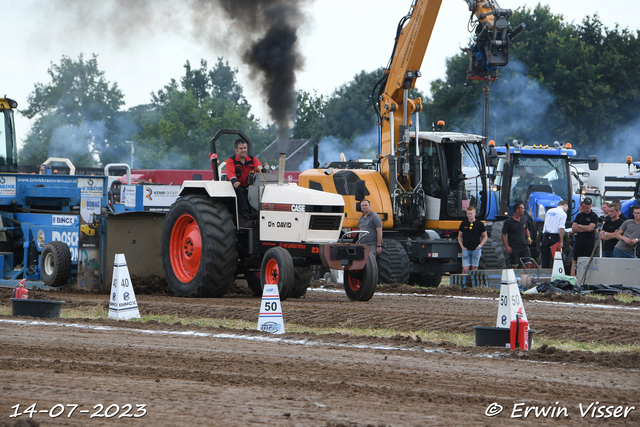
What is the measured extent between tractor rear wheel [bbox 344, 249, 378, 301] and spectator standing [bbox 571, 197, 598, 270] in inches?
209

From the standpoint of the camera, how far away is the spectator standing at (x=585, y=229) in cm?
1508

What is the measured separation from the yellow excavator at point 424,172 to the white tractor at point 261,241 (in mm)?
3378

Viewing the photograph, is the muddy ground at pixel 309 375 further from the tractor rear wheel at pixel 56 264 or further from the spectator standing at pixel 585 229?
the spectator standing at pixel 585 229

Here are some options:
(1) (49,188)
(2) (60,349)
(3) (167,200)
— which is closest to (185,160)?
(3) (167,200)

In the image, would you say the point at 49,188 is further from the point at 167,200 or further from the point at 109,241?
the point at 167,200

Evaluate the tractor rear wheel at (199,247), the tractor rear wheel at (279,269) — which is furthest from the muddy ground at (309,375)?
the tractor rear wheel at (199,247)

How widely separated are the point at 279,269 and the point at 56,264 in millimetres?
3960

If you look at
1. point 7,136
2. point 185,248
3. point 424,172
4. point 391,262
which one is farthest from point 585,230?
point 7,136

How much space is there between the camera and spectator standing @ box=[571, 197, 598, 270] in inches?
594

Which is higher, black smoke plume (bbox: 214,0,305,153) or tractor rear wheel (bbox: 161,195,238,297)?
black smoke plume (bbox: 214,0,305,153)

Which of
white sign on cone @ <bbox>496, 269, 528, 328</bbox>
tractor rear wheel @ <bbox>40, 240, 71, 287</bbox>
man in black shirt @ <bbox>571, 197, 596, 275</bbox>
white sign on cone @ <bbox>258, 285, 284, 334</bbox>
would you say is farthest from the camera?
man in black shirt @ <bbox>571, 197, 596, 275</bbox>

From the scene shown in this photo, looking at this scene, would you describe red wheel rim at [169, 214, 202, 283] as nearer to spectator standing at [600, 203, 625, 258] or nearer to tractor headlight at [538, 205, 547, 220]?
spectator standing at [600, 203, 625, 258]

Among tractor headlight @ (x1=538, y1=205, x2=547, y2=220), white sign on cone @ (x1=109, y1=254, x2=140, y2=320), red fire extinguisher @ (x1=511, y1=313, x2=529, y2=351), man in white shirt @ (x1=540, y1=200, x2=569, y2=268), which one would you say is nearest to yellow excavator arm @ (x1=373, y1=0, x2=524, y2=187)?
man in white shirt @ (x1=540, y1=200, x2=569, y2=268)

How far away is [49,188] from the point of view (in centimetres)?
1495
